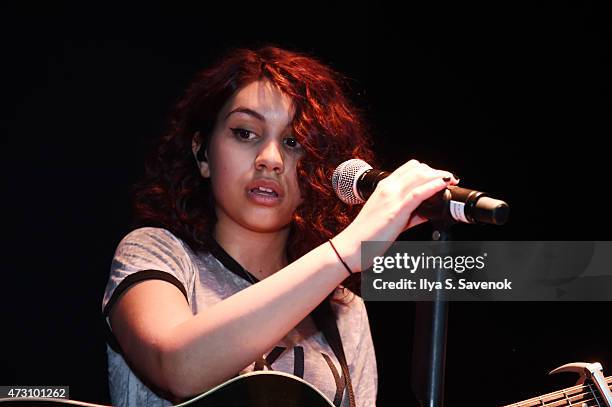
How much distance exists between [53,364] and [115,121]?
2.40 feet

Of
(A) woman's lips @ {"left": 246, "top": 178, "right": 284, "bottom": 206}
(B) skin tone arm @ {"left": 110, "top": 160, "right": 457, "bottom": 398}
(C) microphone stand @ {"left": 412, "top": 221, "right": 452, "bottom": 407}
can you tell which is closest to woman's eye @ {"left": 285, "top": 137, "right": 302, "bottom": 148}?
(A) woman's lips @ {"left": 246, "top": 178, "right": 284, "bottom": 206}

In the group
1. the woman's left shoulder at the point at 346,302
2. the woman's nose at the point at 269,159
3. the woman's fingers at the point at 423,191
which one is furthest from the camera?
the woman's left shoulder at the point at 346,302

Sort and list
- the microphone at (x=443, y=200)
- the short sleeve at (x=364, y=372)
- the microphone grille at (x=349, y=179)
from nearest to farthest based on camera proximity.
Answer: the microphone at (x=443, y=200) → the microphone grille at (x=349, y=179) → the short sleeve at (x=364, y=372)

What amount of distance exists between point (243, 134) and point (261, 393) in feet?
2.32

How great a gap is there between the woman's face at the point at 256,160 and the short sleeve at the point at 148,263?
175 mm

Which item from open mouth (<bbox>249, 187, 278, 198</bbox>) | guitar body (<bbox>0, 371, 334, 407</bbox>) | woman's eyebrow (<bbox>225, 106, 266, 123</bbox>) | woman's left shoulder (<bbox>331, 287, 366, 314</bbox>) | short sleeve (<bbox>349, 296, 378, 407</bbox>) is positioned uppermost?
woman's eyebrow (<bbox>225, 106, 266, 123</bbox>)

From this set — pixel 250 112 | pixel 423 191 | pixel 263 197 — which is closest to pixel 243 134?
pixel 250 112

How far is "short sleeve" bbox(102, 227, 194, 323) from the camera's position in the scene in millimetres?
1415

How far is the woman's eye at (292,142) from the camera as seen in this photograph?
172 centimetres

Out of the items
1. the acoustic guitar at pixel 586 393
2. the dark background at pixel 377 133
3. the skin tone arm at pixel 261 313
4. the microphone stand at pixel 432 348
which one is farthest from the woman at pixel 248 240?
the acoustic guitar at pixel 586 393

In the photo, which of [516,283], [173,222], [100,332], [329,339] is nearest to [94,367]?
[100,332]

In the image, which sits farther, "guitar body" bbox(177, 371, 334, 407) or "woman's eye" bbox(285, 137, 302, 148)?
"woman's eye" bbox(285, 137, 302, 148)

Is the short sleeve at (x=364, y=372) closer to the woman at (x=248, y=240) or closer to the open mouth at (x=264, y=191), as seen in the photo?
the woman at (x=248, y=240)

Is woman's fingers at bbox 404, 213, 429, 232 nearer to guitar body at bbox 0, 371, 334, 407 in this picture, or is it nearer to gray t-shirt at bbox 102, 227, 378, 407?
guitar body at bbox 0, 371, 334, 407
